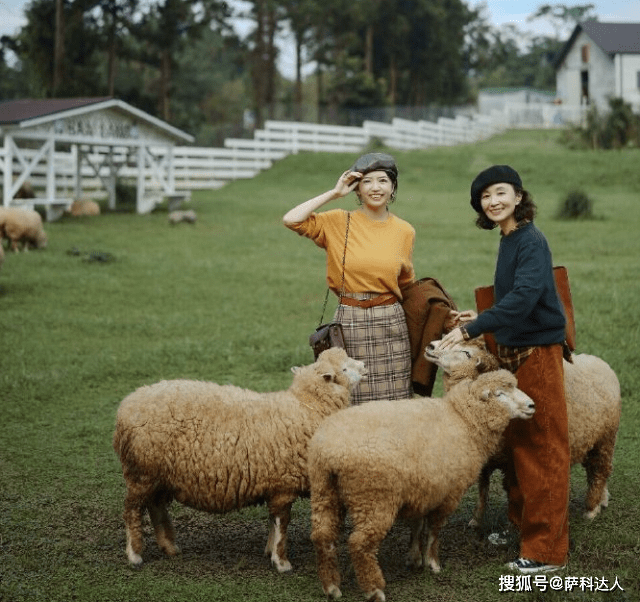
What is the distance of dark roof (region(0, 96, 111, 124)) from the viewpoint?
21334 millimetres

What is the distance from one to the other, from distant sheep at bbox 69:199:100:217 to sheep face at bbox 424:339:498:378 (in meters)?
19.4

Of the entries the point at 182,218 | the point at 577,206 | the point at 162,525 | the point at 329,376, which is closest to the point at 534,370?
the point at 329,376

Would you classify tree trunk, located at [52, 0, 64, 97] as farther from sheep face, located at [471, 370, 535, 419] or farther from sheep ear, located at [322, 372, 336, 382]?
sheep face, located at [471, 370, 535, 419]

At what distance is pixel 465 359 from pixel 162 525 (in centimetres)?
199

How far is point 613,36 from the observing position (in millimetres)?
52125

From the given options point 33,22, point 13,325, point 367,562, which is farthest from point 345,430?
point 33,22

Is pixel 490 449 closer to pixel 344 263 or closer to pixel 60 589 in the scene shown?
pixel 344 263

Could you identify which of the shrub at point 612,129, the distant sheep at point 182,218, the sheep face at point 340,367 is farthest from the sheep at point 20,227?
the shrub at point 612,129

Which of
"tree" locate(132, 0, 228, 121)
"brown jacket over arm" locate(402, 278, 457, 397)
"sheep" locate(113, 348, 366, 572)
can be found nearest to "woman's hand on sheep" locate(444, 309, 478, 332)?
"brown jacket over arm" locate(402, 278, 457, 397)

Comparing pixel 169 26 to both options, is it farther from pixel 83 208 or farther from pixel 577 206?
pixel 577 206

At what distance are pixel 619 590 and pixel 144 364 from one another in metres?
6.57

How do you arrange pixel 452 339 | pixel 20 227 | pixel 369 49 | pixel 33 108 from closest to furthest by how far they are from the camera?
pixel 452 339
pixel 20 227
pixel 33 108
pixel 369 49

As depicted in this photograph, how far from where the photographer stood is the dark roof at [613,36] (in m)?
49.6

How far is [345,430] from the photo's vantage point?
4402 millimetres
